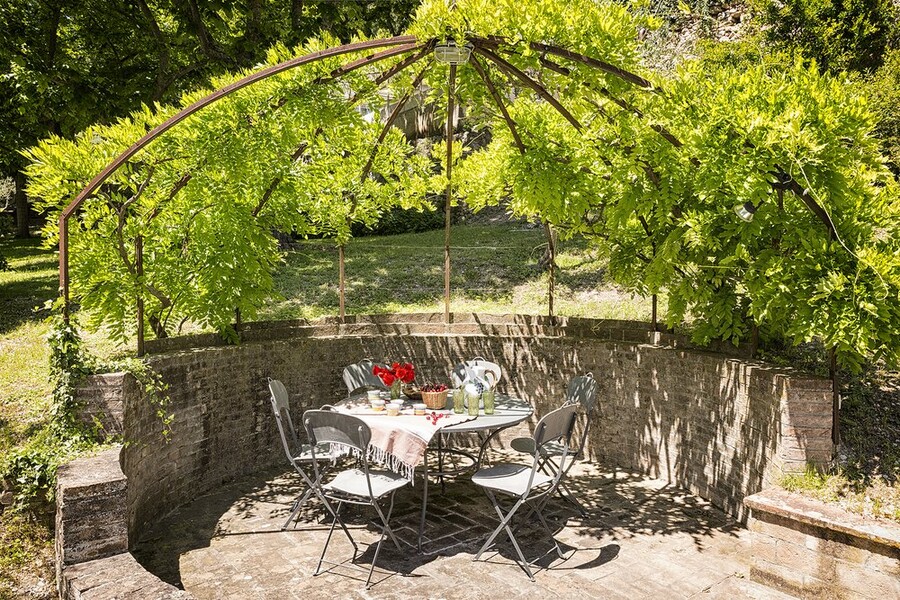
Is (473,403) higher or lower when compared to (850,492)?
higher

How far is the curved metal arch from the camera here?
514cm

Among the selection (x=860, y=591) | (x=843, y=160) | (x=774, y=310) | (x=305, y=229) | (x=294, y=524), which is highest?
(x=843, y=160)

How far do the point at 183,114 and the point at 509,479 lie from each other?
375 cm

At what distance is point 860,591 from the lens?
408 centimetres

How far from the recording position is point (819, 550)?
4.27 meters

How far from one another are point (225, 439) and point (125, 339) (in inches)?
53.3

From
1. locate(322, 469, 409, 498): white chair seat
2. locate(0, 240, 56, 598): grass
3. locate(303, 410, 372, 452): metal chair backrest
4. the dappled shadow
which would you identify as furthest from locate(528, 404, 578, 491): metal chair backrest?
the dappled shadow

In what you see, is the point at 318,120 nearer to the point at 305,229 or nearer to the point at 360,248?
the point at 305,229

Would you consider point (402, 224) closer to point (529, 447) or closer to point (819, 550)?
point (529, 447)

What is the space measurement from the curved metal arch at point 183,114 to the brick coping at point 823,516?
13.5 ft

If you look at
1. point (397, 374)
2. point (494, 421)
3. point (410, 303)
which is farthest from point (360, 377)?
point (410, 303)

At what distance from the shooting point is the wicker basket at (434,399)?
5734 millimetres

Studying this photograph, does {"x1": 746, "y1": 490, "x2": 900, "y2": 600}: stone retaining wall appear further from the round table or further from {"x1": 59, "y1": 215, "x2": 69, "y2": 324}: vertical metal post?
{"x1": 59, "y1": 215, "x2": 69, "y2": 324}: vertical metal post

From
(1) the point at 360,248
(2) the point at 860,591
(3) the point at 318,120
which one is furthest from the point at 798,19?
(2) the point at 860,591
